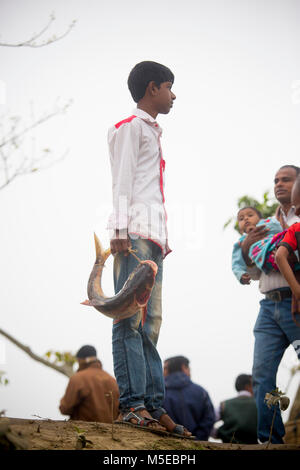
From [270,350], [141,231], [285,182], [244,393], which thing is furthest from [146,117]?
[244,393]

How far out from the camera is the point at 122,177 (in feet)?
10.2

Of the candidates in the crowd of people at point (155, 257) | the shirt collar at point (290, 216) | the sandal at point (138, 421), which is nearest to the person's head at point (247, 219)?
the crowd of people at point (155, 257)

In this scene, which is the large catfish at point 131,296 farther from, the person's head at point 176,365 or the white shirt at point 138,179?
the person's head at point 176,365

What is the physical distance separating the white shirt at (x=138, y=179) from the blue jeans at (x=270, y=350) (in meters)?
0.80

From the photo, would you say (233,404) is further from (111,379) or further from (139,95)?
(139,95)

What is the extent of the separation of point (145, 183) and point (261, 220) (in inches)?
45.9

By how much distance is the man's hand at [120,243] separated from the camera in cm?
300

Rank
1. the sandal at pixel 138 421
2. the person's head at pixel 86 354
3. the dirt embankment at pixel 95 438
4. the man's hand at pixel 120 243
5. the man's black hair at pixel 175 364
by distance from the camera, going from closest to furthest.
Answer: the dirt embankment at pixel 95 438 → the sandal at pixel 138 421 → the man's hand at pixel 120 243 → the person's head at pixel 86 354 → the man's black hair at pixel 175 364

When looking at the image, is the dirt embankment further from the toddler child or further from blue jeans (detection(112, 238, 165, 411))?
the toddler child

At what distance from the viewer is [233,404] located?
479cm

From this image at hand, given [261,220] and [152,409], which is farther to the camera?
[261,220]
